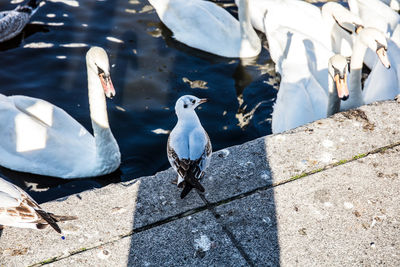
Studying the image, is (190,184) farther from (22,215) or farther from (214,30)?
(214,30)

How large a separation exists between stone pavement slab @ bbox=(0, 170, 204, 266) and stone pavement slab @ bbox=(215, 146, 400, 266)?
0.44 meters

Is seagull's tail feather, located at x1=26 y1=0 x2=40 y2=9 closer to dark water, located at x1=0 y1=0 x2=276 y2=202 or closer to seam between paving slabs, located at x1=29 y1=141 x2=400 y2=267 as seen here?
dark water, located at x1=0 y1=0 x2=276 y2=202

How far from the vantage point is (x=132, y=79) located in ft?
24.9

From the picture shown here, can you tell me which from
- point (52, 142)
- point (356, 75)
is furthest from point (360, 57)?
point (52, 142)

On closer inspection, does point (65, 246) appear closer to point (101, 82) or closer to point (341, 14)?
point (101, 82)

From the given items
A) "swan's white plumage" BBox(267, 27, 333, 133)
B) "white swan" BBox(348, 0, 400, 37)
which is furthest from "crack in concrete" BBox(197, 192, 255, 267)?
"white swan" BBox(348, 0, 400, 37)

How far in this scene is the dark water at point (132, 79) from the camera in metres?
6.27

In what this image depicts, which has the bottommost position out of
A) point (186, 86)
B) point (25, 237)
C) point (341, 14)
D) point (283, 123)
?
point (186, 86)

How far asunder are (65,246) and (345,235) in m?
1.83

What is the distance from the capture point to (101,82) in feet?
16.3

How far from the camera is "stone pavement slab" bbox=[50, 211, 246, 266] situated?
3.04m

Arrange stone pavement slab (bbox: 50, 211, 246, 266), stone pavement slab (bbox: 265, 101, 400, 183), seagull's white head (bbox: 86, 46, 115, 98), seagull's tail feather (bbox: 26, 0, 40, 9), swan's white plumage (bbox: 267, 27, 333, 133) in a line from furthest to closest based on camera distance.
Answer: seagull's tail feather (bbox: 26, 0, 40, 9), swan's white plumage (bbox: 267, 27, 333, 133), seagull's white head (bbox: 86, 46, 115, 98), stone pavement slab (bbox: 265, 101, 400, 183), stone pavement slab (bbox: 50, 211, 246, 266)

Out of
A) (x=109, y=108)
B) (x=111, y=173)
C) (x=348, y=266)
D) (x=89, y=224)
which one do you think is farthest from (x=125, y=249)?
(x=109, y=108)

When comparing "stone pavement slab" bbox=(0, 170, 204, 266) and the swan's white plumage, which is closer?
"stone pavement slab" bbox=(0, 170, 204, 266)
